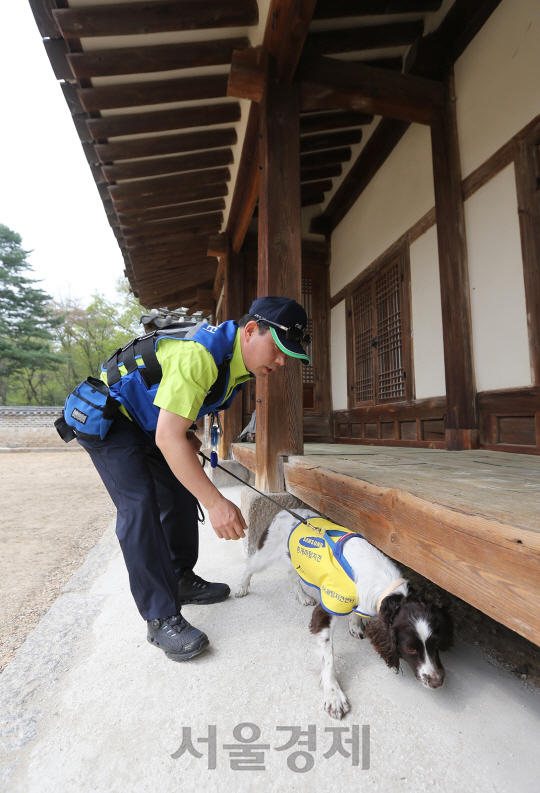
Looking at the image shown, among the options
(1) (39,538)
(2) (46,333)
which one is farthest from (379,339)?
(2) (46,333)

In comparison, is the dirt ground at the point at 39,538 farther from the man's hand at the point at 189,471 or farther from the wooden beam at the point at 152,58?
the wooden beam at the point at 152,58

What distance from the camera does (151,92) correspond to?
342cm

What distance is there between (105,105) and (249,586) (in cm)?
378

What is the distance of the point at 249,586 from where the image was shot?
267 centimetres

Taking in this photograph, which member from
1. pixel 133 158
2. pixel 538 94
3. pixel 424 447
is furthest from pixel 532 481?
pixel 133 158

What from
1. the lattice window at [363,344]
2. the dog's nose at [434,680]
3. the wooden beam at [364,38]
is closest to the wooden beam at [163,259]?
the lattice window at [363,344]

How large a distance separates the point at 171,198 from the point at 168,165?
52cm

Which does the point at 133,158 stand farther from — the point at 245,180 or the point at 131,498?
the point at 131,498

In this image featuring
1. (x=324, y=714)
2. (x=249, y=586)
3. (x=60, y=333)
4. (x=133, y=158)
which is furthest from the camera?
(x=60, y=333)

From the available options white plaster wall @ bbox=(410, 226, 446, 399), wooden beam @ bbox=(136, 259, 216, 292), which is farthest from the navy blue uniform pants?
wooden beam @ bbox=(136, 259, 216, 292)

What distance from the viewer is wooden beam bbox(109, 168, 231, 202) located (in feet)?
15.1

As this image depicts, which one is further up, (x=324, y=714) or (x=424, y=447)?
(x=424, y=447)

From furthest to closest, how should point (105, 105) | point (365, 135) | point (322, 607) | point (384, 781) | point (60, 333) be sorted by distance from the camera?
point (60, 333), point (365, 135), point (105, 105), point (322, 607), point (384, 781)

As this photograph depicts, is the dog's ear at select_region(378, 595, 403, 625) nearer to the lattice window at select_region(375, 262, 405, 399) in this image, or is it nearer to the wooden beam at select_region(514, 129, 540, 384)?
the wooden beam at select_region(514, 129, 540, 384)
